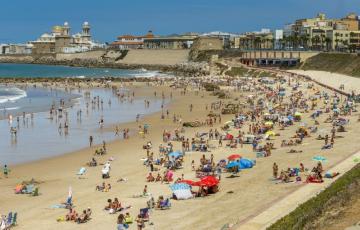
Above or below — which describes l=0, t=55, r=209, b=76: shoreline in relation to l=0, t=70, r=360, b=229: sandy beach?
above

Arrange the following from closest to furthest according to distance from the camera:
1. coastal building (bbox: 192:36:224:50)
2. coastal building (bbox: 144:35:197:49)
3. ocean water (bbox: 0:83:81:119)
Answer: ocean water (bbox: 0:83:81:119) → coastal building (bbox: 192:36:224:50) → coastal building (bbox: 144:35:197:49)

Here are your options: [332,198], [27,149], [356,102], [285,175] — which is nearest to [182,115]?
[356,102]

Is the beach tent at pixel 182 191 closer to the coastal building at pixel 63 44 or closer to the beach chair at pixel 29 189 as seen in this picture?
the beach chair at pixel 29 189

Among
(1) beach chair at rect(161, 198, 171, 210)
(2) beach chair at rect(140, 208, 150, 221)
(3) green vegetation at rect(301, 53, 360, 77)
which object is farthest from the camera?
(3) green vegetation at rect(301, 53, 360, 77)

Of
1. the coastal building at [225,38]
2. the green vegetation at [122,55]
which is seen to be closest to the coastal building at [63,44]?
the green vegetation at [122,55]

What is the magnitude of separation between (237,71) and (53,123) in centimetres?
5815

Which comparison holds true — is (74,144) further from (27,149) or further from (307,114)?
(307,114)

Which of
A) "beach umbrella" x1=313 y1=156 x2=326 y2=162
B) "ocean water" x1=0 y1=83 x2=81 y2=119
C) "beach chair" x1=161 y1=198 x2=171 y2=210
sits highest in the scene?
→ "beach umbrella" x1=313 y1=156 x2=326 y2=162

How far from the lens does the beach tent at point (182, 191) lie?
17.4 m

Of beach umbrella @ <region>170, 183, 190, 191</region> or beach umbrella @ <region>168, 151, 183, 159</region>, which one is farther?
beach umbrella @ <region>168, 151, 183, 159</region>

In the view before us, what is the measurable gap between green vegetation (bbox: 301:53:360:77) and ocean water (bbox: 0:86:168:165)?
3001 cm

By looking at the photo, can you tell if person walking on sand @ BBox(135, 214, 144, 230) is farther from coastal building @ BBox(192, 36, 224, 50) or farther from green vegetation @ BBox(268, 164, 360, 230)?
coastal building @ BBox(192, 36, 224, 50)

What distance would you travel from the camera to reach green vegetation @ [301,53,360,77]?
72975 millimetres

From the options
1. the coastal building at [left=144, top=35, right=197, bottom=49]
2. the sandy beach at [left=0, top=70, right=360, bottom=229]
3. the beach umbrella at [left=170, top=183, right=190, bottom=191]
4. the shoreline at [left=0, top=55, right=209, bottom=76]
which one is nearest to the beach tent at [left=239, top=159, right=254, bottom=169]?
A: the sandy beach at [left=0, top=70, right=360, bottom=229]
